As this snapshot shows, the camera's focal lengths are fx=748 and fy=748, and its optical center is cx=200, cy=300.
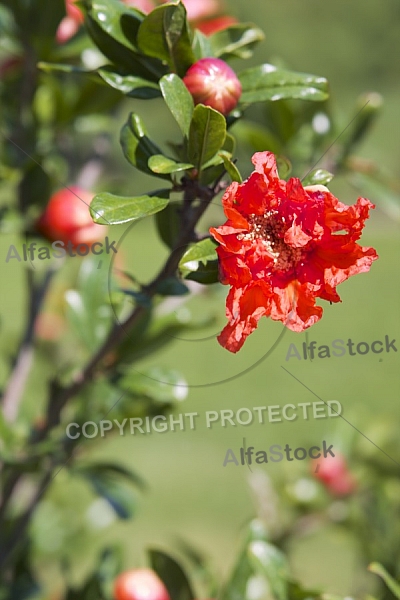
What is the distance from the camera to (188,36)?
21.6 inches

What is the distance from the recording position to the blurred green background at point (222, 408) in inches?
36.7

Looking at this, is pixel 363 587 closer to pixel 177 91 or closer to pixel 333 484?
pixel 333 484

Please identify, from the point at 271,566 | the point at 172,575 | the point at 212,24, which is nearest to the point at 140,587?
the point at 172,575

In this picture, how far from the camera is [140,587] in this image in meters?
0.72

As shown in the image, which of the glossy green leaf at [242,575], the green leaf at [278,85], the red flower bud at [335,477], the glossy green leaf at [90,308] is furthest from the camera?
the red flower bud at [335,477]

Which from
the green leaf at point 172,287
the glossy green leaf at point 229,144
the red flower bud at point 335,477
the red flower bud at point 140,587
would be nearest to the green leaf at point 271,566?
the red flower bud at point 140,587

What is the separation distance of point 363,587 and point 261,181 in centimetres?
76

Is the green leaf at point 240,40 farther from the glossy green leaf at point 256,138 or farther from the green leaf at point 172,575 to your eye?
the green leaf at point 172,575

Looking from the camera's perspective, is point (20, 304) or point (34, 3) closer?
point (34, 3)

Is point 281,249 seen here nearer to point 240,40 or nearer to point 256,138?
point 240,40

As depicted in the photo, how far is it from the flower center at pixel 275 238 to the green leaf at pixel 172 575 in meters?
0.35

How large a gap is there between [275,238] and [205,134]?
3.4 inches

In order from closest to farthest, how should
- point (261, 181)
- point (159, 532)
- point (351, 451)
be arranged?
point (261, 181)
point (351, 451)
point (159, 532)

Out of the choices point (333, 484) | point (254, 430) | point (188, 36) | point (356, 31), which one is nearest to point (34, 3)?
point (188, 36)
